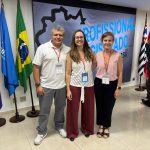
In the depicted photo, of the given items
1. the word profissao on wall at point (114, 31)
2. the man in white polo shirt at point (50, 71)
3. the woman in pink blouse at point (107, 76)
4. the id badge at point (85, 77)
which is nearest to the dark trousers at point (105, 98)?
the woman in pink blouse at point (107, 76)

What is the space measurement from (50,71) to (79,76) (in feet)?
1.23

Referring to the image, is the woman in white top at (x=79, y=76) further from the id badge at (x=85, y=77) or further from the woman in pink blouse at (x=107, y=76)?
the woman in pink blouse at (x=107, y=76)

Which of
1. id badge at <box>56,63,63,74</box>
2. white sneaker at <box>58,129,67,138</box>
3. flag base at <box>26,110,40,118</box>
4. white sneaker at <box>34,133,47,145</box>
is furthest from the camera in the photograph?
flag base at <box>26,110,40,118</box>

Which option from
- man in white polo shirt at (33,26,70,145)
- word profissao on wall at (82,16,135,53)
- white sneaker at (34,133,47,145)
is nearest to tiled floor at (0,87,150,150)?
white sneaker at (34,133,47,145)

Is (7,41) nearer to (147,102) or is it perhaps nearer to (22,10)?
(22,10)

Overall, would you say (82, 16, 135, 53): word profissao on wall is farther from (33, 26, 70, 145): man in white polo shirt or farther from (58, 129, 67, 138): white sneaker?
(58, 129, 67, 138): white sneaker

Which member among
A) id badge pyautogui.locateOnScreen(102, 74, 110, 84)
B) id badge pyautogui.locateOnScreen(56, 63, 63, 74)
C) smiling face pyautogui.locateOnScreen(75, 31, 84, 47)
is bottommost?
id badge pyautogui.locateOnScreen(102, 74, 110, 84)

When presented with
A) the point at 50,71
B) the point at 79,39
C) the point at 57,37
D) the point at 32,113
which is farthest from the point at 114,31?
the point at 32,113

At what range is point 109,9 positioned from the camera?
3938mm

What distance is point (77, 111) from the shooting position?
236 cm

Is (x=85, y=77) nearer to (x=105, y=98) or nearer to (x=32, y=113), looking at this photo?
(x=105, y=98)

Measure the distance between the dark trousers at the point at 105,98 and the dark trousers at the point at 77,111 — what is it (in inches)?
4.0

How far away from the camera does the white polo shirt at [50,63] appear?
2164mm

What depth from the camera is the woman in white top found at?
218 centimetres
